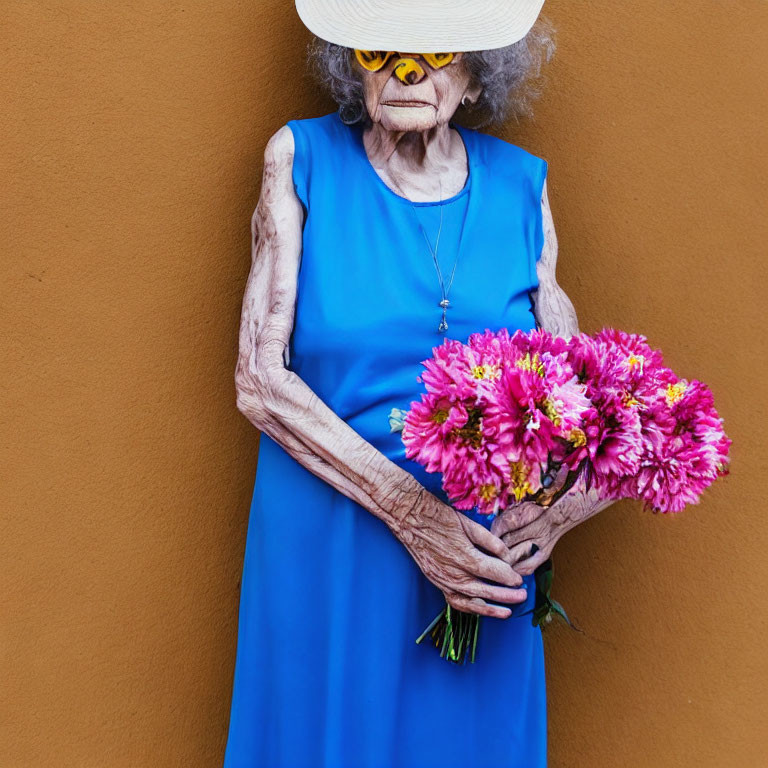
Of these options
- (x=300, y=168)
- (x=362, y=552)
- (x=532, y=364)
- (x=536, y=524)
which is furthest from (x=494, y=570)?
(x=300, y=168)

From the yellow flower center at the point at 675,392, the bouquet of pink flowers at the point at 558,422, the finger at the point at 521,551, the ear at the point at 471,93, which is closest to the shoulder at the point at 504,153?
the ear at the point at 471,93

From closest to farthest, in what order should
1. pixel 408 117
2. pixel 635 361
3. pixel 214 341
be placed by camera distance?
pixel 635 361 < pixel 408 117 < pixel 214 341

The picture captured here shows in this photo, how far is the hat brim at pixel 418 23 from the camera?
2320mm

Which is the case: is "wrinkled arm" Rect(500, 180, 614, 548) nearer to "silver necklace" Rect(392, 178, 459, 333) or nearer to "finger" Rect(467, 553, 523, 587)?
"finger" Rect(467, 553, 523, 587)

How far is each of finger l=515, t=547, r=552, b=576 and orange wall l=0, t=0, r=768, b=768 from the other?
50 centimetres

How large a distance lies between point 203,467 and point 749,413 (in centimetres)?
136

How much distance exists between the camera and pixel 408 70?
234cm

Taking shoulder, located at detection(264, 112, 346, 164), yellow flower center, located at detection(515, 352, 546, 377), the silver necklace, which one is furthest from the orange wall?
yellow flower center, located at detection(515, 352, 546, 377)

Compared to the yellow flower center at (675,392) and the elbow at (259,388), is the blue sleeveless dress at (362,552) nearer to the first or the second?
the elbow at (259,388)

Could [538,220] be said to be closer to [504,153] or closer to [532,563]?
[504,153]

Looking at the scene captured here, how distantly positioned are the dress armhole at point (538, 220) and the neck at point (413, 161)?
0.19m

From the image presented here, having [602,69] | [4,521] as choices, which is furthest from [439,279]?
[4,521]

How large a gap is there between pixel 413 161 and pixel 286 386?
597mm

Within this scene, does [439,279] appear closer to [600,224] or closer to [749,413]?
[600,224]
